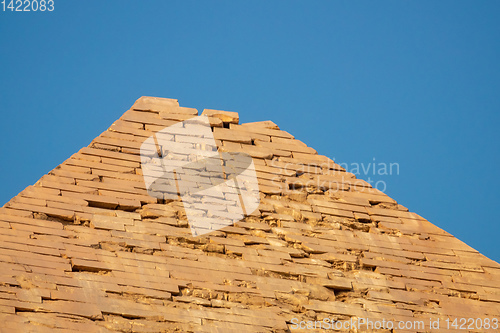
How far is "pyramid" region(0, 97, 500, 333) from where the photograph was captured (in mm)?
7848

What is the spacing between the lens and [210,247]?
8594 mm

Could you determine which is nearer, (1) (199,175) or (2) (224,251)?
(2) (224,251)

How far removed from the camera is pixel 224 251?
28.3 ft

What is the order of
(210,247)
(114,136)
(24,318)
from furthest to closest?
1. (114,136)
2. (210,247)
3. (24,318)

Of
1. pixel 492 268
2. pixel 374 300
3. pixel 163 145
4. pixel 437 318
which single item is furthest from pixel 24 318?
pixel 492 268

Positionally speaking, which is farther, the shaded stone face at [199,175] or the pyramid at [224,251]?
the shaded stone face at [199,175]

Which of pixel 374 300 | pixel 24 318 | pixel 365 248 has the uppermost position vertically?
pixel 365 248

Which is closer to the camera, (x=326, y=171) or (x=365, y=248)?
(x=365, y=248)

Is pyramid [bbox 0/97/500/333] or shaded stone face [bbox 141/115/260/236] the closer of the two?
pyramid [bbox 0/97/500/333]

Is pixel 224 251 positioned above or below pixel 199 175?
below

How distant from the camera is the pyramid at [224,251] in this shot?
7.85 metres

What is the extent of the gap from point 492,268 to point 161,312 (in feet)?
11.6

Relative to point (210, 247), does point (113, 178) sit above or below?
above

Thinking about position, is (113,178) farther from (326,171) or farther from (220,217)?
(326,171)
